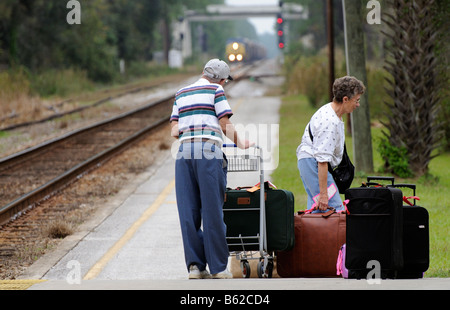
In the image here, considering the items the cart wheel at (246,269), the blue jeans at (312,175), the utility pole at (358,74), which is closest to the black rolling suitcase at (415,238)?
Answer: the blue jeans at (312,175)

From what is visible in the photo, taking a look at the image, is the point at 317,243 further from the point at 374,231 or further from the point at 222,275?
the point at 222,275

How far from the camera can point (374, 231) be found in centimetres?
596

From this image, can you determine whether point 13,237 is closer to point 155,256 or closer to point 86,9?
point 155,256

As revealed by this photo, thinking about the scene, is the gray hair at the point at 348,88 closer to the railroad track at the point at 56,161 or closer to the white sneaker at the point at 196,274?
the white sneaker at the point at 196,274

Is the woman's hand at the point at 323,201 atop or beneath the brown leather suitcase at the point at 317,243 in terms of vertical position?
atop

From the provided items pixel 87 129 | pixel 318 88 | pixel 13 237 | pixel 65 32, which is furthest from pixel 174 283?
pixel 65 32

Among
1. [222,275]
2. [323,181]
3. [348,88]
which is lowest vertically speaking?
[222,275]

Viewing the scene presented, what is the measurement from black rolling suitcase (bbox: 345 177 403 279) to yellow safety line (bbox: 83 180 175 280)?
2.72m

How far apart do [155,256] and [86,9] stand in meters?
43.0

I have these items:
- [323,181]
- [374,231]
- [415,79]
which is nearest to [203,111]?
[323,181]

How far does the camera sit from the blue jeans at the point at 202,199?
6.08m

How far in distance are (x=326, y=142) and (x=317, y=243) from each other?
0.84 meters

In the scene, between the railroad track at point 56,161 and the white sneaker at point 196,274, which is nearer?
the white sneaker at point 196,274

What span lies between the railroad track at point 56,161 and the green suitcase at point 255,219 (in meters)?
5.07
